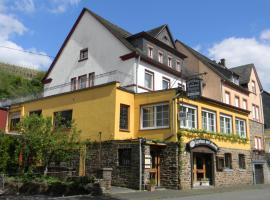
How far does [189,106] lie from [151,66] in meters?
6.68

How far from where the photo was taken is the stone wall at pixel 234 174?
26.3 meters

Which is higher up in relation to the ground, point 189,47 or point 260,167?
point 189,47

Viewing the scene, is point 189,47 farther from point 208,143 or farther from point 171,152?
point 171,152

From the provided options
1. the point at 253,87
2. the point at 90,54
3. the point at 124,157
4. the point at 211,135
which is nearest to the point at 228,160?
the point at 211,135

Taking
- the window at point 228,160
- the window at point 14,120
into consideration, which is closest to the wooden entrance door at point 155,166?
the window at point 228,160

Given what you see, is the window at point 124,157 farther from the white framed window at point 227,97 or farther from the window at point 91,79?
the white framed window at point 227,97

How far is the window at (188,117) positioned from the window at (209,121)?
1.16 m

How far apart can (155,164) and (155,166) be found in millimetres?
125

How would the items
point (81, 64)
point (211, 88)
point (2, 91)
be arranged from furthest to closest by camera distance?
1. point (2, 91)
2. point (211, 88)
3. point (81, 64)

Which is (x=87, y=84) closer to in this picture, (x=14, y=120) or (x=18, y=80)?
(x=14, y=120)

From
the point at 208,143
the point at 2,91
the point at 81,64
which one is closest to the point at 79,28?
the point at 81,64

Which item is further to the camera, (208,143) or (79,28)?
(79,28)

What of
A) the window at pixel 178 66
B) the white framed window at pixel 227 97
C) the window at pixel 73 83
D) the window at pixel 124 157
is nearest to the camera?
the window at pixel 124 157

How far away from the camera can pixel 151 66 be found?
3019cm
